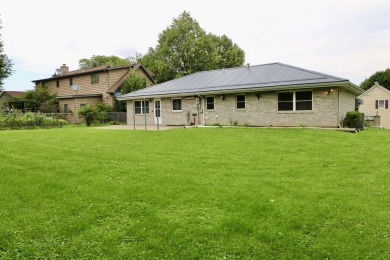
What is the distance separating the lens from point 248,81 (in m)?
19.2

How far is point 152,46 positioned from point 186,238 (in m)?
46.5

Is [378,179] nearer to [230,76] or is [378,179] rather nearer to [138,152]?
[138,152]

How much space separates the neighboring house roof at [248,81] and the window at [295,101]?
0.75 meters

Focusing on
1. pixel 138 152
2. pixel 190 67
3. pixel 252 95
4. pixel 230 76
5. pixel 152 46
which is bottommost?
pixel 138 152

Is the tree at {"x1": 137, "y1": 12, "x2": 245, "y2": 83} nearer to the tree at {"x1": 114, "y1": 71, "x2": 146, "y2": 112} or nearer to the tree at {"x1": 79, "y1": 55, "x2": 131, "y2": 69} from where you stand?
the tree at {"x1": 114, "y1": 71, "x2": 146, "y2": 112}

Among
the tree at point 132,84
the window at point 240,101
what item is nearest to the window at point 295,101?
the window at point 240,101

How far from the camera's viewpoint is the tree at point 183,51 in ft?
136

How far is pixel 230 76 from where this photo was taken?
71.7 ft

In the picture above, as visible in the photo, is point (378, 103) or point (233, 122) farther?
point (378, 103)

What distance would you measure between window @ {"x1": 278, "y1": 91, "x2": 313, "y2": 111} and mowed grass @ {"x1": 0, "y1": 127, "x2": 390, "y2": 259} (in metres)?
8.54

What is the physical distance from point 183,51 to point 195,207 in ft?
128

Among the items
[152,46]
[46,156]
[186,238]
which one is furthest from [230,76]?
[152,46]

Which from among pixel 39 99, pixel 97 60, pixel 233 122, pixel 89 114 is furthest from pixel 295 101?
pixel 97 60

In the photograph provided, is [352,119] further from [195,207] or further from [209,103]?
[195,207]
